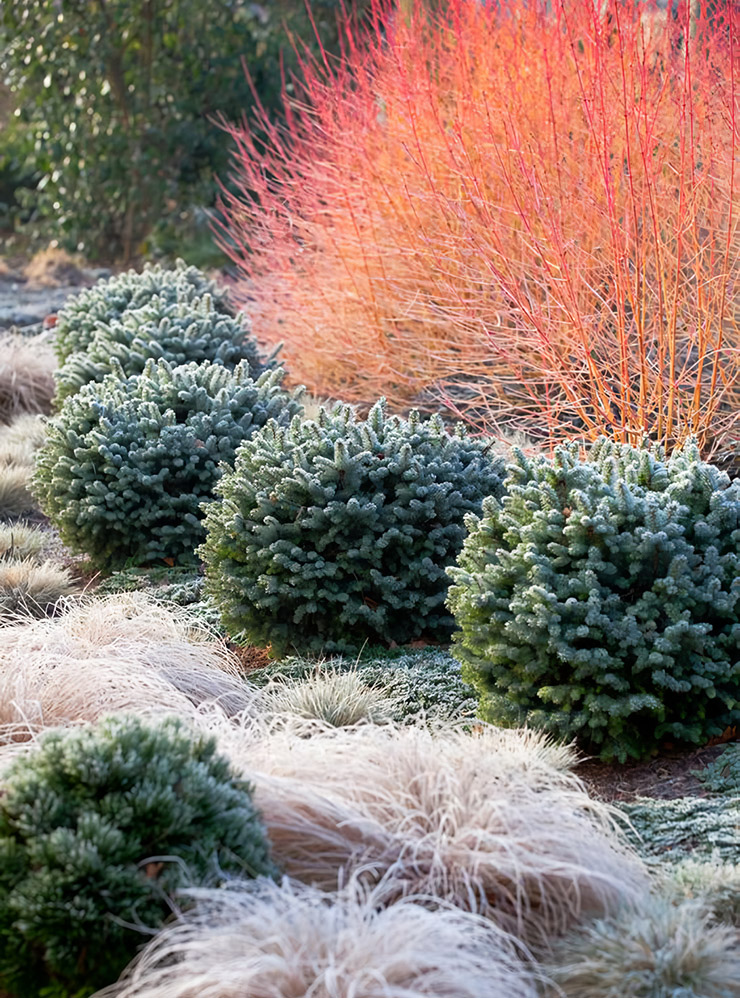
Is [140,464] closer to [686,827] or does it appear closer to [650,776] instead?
[650,776]

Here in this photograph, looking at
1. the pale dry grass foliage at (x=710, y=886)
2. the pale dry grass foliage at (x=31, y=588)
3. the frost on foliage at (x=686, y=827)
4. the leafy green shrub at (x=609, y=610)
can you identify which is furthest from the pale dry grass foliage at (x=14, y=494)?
the pale dry grass foliage at (x=710, y=886)

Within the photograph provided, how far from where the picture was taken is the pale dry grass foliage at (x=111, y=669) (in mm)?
3182

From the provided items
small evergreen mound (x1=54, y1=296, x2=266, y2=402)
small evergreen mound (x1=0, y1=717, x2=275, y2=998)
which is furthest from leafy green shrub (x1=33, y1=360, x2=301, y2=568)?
small evergreen mound (x1=0, y1=717, x2=275, y2=998)

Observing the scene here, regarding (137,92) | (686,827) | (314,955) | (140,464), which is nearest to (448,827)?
(314,955)

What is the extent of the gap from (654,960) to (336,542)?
2.17 meters

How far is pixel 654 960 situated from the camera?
6.86ft

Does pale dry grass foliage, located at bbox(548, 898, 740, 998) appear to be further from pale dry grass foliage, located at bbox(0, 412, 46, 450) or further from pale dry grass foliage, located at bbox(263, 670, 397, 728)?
pale dry grass foliage, located at bbox(0, 412, 46, 450)

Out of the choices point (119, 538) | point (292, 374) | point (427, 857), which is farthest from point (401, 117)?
A: point (427, 857)

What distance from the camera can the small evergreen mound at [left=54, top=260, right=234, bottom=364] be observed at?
768 centimetres

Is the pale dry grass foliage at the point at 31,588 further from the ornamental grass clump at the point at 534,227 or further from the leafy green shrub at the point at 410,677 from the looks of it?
the ornamental grass clump at the point at 534,227

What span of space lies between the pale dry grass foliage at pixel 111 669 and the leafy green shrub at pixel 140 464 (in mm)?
693

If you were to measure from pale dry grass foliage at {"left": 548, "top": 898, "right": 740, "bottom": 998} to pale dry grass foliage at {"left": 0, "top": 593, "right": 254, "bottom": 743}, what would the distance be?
122cm

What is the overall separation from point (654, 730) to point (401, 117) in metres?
4.18

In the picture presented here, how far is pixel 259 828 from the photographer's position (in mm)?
2369
